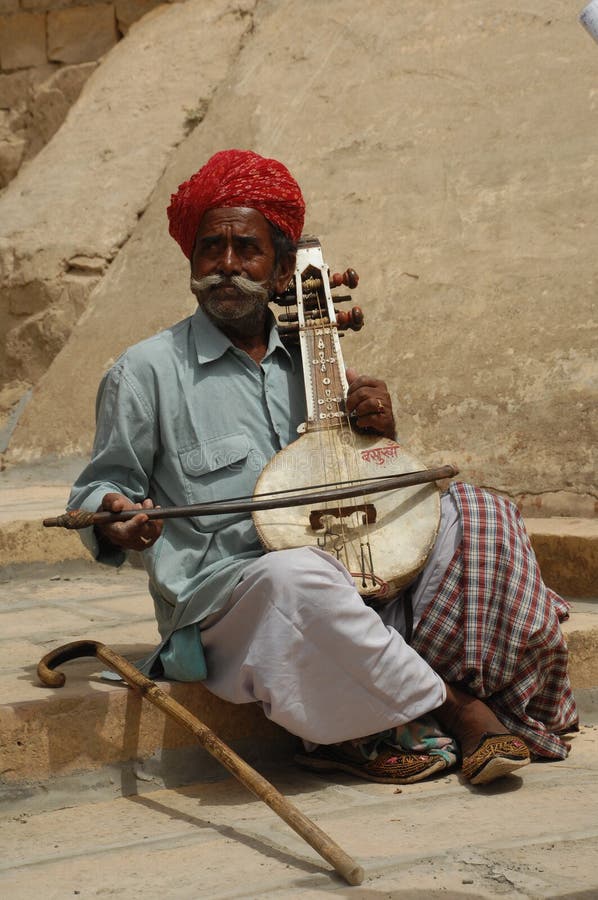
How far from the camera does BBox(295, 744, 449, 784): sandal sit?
2586mm

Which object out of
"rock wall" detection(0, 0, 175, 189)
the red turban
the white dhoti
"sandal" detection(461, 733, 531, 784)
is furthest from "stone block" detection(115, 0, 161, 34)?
"sandal" detection(461, 733, 531, 784)

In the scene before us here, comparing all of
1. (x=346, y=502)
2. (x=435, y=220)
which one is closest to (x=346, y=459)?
(x=346, y=502)

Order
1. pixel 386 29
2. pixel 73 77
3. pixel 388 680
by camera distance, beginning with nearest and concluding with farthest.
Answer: pixel 388 680, pixel 386 29, pixel 73 77

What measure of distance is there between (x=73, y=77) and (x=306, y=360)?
6.37m

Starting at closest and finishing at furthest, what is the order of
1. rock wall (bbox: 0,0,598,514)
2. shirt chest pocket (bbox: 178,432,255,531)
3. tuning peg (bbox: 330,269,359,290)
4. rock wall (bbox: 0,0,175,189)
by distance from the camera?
1. shirt chest pocket (bbox: 178,432,255,531)
2. tuning peg (bbox: 330,269,359,290)
3. rock wall (bbox: 0,0,598,514)
4. rock wall (bbox: 0,0,175,189)

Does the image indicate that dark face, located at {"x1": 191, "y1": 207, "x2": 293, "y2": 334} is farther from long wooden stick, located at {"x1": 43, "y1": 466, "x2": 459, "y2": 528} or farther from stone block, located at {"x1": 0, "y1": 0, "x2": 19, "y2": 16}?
stone block, located at {"x1": 0, "y1": 0, "x2": 19, "y2": 16}

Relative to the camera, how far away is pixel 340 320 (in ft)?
9.57

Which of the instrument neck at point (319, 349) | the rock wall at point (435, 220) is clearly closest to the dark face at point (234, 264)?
the instrument neck at point (319, 349)

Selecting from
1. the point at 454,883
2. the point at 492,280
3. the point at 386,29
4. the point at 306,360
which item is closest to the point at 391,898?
the point at 454,883

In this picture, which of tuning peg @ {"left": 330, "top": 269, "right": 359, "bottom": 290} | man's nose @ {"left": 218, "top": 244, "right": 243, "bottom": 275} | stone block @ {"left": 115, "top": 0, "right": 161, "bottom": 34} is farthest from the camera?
stone block @ {"left": 115, "top": 0, "right": 161, "bottom": 34}

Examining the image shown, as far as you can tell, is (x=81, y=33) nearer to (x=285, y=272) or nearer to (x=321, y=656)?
(x=285, y=272)

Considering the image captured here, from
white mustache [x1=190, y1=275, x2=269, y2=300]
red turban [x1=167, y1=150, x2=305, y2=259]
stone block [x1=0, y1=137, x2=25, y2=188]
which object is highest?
stone block [x1=0, y1=137, x2=25, y2=188]

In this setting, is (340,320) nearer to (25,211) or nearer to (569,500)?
(569,500)

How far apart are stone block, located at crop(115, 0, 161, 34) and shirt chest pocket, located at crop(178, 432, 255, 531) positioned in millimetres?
6415
